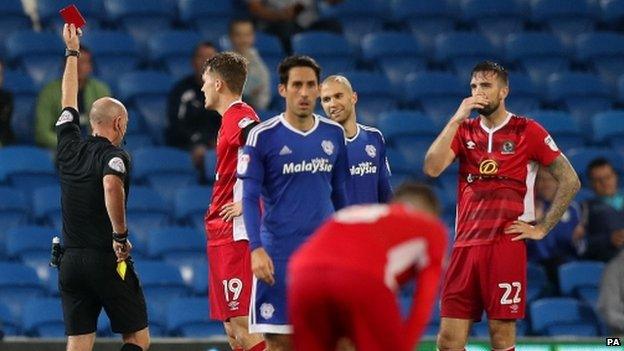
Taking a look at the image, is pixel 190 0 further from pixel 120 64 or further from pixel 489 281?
pixel 489 281

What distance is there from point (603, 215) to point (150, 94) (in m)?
4.30

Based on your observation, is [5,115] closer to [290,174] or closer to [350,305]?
[290,174]

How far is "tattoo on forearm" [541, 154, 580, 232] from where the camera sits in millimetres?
9398

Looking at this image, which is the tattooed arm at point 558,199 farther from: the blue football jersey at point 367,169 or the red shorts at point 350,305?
the red shorts at point 350,305

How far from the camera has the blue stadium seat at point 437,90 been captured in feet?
49.1

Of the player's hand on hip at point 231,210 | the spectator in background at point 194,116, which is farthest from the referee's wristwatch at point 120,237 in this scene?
the spectator in background at point 194,116

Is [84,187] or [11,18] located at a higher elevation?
[11,18]

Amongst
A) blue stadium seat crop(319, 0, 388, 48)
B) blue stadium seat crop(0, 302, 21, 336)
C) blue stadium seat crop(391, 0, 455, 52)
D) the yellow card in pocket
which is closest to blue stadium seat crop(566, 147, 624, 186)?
blue stadium seat crop(391, 0, 455, 52)

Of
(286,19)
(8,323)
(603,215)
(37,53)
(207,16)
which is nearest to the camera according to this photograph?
(8,323)

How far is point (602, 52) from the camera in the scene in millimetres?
15953

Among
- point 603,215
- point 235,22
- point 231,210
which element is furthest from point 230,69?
point 235,22

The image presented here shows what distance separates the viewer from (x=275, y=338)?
27.1ft

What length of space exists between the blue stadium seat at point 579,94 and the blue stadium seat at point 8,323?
6.11m

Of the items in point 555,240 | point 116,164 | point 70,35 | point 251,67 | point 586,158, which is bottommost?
point 555,240
